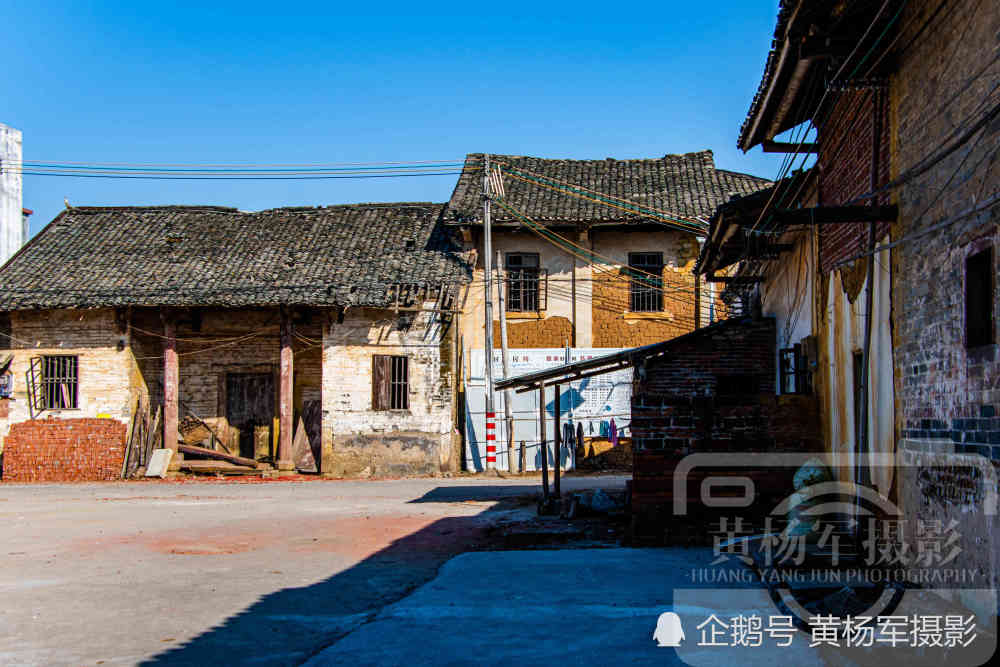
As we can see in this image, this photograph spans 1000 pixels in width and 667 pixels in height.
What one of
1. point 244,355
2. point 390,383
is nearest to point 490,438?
point 390,383

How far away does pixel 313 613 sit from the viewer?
717 centimetres

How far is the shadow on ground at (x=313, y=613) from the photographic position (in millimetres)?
5922

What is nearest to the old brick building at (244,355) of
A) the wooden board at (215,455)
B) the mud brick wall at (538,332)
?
the wooden board at (215,455)

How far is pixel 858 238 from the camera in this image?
30.1 ft

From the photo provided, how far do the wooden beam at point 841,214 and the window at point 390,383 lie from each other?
16.3 m

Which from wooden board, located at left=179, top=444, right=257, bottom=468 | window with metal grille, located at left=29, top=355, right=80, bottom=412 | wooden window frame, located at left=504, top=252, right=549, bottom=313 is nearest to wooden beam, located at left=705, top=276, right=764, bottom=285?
wooden window frame, located at left=504, top=252, right=549, bottom=313

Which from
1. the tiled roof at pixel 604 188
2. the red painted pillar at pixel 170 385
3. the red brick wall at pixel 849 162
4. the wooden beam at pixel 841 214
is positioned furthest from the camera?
→ the tiled roof at pixel 604 188

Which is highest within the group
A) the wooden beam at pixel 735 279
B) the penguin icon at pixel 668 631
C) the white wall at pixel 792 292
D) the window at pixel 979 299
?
the wooden beam at pixel 735 279

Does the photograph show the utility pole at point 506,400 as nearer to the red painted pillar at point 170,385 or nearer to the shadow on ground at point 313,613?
the red painted pillar at point 170,385

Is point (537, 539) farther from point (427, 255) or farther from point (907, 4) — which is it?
point (427, 255)

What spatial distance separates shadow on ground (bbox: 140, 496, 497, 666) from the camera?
592 centimetres

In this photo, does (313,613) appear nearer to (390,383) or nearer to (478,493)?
(478,493)

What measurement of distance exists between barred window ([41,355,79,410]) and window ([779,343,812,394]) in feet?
60.3

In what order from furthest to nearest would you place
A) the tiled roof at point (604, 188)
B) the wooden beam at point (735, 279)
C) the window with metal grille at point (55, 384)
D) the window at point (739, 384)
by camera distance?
the tiled roof at point (604, 188) < the window with metal grille at point (55, 384) < the wooden beam at point (735, 279) < the window at point (739, 384)
